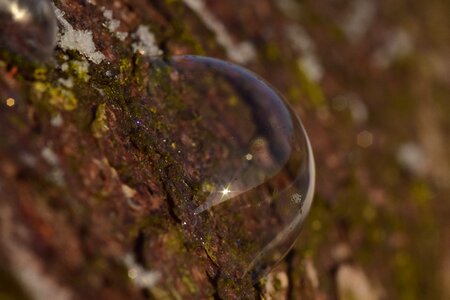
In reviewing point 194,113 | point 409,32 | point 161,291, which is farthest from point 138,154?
point 409,32

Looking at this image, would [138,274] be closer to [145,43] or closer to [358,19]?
[145,43]

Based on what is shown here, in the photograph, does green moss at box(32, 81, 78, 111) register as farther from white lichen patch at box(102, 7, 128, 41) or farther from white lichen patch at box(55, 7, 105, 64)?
white lichen patch at box(102, 7, 128, 41)

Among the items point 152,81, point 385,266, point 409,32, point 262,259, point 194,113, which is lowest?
point 385,266

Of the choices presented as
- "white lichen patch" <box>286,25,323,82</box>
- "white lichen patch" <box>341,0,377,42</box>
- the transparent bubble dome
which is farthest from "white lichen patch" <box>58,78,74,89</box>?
"white lichen patch" <box>341,0,377,42</box>

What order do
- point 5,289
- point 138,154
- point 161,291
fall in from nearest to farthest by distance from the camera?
point 5,289
point 161,291
point 138,154

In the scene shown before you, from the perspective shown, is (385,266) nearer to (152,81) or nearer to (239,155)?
(239,155)
